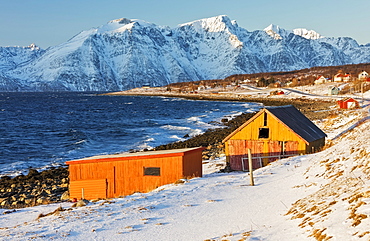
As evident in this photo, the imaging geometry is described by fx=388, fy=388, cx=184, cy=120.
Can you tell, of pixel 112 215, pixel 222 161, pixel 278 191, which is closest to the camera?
pixel 112 215

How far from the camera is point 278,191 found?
54.8ft

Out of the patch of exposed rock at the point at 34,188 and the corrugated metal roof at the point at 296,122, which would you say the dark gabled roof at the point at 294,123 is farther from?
the patch of exposed rock at the point at 34,188

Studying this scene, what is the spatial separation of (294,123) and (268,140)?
2.40 m

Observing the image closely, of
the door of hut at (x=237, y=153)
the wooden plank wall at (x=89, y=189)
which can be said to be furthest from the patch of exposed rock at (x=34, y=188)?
the door of hut at (x=237, y=153)

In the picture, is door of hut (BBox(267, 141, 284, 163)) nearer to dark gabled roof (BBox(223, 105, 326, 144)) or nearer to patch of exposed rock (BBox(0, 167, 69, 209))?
dark gabled roof (BBox(223, 105, 326, 144))

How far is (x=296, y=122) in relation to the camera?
90.9ft

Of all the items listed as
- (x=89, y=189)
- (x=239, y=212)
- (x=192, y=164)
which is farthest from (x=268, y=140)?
(x=239, y=212)

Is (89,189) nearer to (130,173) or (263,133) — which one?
(130,173)

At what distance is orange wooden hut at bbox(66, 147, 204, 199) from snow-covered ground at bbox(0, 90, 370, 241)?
101 inches

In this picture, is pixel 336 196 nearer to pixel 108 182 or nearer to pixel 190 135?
pixel 108 182

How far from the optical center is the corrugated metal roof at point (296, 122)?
26188mm

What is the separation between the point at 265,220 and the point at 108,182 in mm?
12683

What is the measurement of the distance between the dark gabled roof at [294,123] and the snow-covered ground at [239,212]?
6543 millimetres

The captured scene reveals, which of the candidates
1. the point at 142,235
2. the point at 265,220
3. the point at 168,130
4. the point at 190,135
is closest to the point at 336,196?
the point at 265,220
